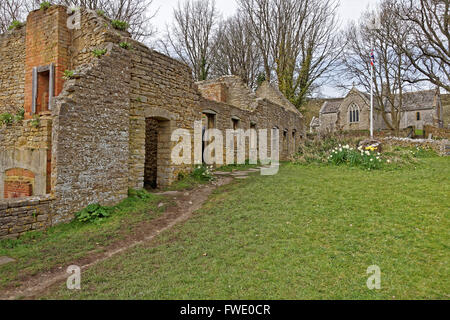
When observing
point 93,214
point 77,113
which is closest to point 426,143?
point 93,214

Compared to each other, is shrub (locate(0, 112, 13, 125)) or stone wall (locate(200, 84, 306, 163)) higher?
stone wall (locate(200, 84, 306, 163))

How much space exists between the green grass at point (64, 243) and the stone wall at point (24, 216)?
0.52ft

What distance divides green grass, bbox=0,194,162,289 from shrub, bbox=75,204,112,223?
12 cm

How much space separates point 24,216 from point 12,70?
6.21m

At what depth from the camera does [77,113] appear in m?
6.02

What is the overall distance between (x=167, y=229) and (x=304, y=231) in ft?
9.08

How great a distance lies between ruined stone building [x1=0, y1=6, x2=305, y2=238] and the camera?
5.75m

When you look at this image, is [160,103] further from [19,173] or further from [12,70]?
[12,70]

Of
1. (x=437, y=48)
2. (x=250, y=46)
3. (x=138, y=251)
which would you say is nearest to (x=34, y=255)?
(x=138, y=251)

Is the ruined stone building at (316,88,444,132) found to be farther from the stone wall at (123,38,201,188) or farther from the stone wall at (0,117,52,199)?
the stone wall at (0,117,52,199)

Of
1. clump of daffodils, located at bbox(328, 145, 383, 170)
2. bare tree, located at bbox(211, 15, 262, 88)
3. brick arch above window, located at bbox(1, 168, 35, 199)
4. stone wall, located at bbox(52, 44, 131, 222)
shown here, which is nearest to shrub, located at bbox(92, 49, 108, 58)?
stone wall, located at bbox(52, 44, 131, 222)

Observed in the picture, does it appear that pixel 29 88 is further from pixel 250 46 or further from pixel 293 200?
pixel 250 46

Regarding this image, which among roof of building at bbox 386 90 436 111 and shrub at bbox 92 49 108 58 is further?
roof of building at bbox 386 90 436 111

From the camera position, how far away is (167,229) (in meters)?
5.58
